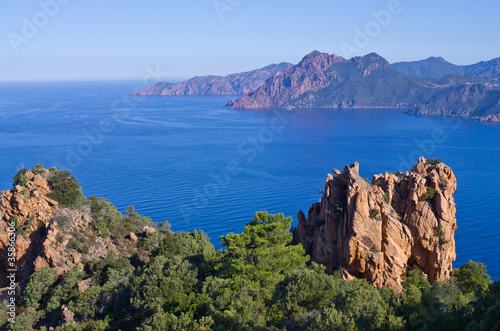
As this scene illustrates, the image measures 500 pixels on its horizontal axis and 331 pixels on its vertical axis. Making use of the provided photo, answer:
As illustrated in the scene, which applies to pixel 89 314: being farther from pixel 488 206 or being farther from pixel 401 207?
pixel 488 206

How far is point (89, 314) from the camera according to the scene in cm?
3397

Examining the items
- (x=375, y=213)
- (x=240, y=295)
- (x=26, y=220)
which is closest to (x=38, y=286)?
(x=26, y=220)

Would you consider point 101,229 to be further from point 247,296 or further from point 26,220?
point 247,296

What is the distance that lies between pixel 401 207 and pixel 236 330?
1027 inches

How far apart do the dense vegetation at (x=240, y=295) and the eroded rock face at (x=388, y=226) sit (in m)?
2.61

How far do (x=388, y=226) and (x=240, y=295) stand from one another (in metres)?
18.8

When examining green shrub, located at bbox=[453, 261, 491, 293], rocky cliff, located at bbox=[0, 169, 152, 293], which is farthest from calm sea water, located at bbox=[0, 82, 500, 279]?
rocky cliff, located at bbox=[0, 169, 152, 293]

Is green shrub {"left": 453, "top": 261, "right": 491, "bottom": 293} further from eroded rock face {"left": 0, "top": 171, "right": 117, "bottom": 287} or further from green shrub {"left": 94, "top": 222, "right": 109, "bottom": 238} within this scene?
green shrub {"left": 94, "top": 222, "right": 109, "bottom": 238}

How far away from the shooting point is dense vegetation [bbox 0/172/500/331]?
24.0 m

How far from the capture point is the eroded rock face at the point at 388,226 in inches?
1554

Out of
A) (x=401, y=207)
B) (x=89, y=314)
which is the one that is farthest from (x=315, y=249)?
(x=89, y=314)

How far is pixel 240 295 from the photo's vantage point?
29.3 metres

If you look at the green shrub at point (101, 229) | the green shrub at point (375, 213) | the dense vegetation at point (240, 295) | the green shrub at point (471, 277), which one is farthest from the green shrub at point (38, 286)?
the green shrub at point (471, 277)

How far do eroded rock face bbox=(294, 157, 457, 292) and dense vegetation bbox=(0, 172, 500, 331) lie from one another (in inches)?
103
